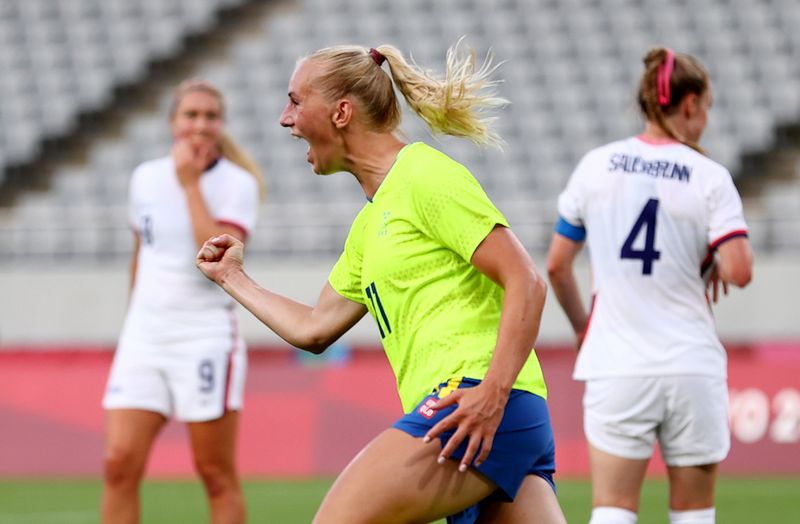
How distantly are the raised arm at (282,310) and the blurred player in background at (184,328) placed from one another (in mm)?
1876

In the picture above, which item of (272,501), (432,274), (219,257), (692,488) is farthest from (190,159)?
(272,501)

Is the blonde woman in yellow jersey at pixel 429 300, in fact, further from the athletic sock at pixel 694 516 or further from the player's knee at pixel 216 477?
the player's knee at pixel 216 477

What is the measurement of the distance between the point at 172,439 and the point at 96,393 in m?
0.71

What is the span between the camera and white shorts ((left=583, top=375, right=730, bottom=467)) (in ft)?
15.8

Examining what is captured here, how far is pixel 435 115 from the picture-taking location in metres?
3.81

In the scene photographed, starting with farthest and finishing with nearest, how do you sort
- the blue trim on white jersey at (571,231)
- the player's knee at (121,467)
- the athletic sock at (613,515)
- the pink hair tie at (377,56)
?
the player's knee at (121,467), the blue trim on white jersey at (571,231), the athletic sock at (613,515), the pink hair tie at (377,56)

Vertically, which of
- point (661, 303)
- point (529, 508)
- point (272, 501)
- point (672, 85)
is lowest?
point (272, 501)

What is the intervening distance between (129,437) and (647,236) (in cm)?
222

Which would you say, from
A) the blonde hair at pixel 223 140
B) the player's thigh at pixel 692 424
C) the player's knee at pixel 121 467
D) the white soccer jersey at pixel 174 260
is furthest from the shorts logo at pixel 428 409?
the blonde hair at pixel 223 140

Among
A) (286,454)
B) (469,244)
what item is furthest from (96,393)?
(469,244)

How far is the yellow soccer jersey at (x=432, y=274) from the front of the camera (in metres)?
3.58

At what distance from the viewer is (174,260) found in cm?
603

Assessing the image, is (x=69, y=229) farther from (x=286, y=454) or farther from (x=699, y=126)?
(x=699, y=126)

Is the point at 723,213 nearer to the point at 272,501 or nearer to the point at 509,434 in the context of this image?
the point at 509,434
